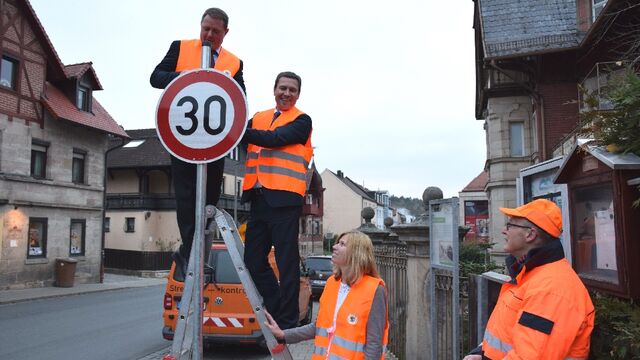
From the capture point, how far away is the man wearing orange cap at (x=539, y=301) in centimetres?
241

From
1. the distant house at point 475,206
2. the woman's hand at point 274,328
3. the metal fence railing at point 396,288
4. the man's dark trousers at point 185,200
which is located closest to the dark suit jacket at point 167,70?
the man's dark trousers at point 185,200

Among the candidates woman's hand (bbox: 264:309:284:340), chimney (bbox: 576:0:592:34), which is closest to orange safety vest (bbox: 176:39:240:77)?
woman's hand (bbox: 264:309:284:340)

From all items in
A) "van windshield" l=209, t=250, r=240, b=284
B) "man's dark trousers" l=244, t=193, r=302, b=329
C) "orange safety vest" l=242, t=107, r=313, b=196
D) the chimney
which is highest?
the chimney

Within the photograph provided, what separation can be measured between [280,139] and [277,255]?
28.8 inches

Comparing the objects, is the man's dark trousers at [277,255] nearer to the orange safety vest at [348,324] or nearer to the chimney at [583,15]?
the orange safety vest at [348,324]

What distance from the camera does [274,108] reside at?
3.58 metres

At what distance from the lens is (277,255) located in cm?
331

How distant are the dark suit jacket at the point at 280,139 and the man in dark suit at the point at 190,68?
10.7 inches

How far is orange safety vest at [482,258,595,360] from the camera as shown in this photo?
2.40 meters

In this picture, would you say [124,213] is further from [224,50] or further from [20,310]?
[224,50]

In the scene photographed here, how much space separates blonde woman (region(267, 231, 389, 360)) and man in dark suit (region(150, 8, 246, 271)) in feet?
2.66

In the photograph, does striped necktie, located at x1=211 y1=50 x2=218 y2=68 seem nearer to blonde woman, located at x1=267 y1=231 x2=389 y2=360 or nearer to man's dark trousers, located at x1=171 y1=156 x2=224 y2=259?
man's dark trousers, located at x1=171 y1=156 x2=224 y2=259

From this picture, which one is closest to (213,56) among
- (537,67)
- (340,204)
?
(537,67)

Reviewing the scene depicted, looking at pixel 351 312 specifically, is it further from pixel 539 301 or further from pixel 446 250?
pixel 446 250
